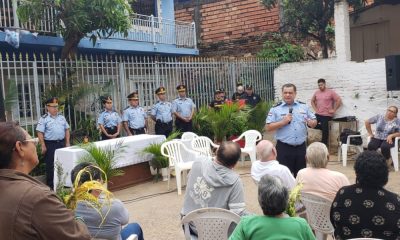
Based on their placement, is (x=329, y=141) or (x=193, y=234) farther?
Result: (x=329, y=141)

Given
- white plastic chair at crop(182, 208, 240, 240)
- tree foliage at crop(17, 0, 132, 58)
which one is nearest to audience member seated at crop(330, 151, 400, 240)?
white plastic chair at crop(182, 208, 240, 240)

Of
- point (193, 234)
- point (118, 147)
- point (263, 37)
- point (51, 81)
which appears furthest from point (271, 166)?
point (263, 37)

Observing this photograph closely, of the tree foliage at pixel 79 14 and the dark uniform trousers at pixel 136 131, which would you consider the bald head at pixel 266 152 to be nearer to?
the dark uniform trousers at pixel 136 131

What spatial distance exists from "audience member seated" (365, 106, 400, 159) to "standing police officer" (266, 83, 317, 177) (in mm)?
3017

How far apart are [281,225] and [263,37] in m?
13.5

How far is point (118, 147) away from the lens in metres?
7.22

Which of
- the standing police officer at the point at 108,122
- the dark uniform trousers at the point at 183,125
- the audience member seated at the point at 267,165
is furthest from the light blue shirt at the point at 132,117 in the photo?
the audience member seated at the point at 267,165

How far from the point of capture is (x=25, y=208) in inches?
68.1

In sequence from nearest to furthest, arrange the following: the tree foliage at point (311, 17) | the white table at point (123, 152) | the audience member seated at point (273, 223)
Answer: the audience member seated at point (273, 223)
the white table at point (123, 152)
the tree foliage at point (311, 17)

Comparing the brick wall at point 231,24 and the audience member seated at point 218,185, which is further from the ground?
the brick wall at point 231,24

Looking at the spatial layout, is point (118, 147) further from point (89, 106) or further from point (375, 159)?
point (375, 159)

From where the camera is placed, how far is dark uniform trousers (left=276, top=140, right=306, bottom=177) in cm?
525

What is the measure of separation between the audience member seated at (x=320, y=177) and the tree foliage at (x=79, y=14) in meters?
6.20

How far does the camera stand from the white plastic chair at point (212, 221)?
3.23 m
